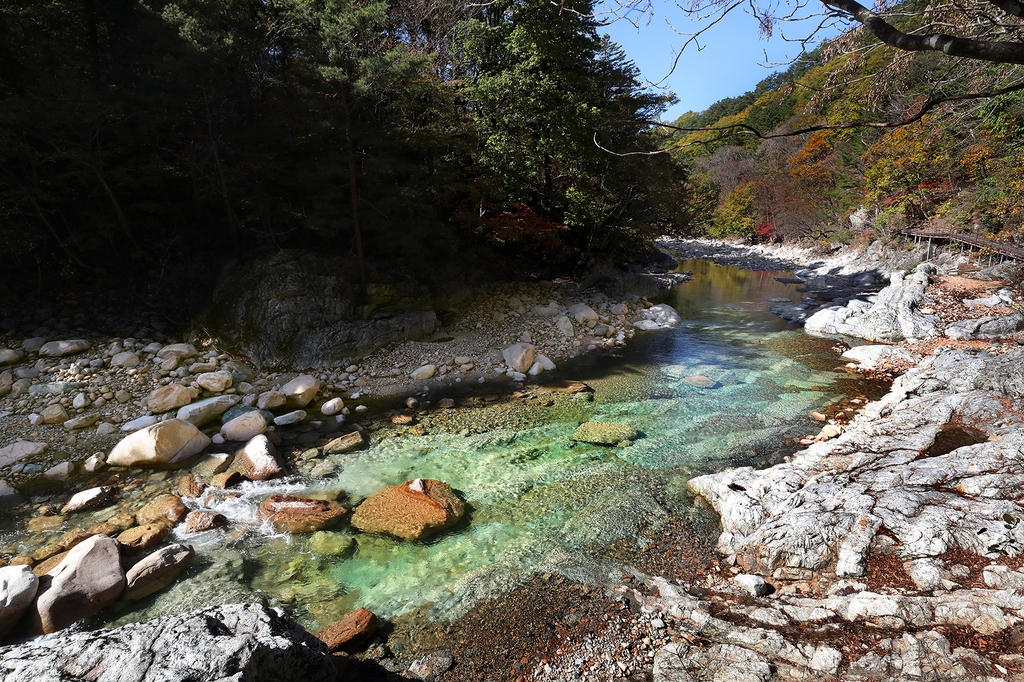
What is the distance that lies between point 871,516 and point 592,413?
15.3ft

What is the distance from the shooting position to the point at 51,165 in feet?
32.0

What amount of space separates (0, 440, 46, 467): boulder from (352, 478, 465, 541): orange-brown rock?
548cm

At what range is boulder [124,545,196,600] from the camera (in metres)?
4.55

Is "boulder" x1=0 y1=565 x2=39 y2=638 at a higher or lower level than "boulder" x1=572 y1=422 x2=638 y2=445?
lower

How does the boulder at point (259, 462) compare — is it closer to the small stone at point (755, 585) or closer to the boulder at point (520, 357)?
the boulder at point (520, 357)

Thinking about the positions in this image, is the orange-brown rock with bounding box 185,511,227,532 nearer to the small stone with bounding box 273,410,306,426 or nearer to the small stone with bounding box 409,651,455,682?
the small stone with bounding box 273,410,306,426

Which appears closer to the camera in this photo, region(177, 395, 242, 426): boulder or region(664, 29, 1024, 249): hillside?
region(664, 29, 1024, 249): hillside

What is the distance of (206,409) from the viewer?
26.5ft

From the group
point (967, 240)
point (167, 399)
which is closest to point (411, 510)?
point (167, 399)

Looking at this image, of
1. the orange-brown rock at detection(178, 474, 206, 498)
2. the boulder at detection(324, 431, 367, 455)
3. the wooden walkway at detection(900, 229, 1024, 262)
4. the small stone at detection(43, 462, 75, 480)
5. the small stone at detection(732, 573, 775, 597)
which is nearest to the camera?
the small stone at detection(732, 573, 775, 597)

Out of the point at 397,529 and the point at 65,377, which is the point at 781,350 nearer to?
the point at 397,529

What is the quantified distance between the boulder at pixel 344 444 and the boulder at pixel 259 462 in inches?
32.4

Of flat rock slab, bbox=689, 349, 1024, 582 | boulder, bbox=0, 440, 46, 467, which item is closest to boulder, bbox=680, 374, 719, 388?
flat rock slab, bbox=689, 349, 1024, 582

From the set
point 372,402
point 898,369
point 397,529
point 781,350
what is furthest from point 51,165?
point 898,369
